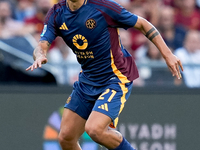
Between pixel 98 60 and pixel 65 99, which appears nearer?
pixel 98 60

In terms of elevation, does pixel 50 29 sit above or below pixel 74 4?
below

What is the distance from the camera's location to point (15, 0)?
362 inches

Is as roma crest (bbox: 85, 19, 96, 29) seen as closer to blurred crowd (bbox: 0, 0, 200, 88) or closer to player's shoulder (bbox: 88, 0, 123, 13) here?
player's shoulder (bbox: 88, 0, 123, 13)

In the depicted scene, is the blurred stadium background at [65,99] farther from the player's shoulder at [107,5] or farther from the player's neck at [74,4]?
the player's shoulder at [107,5]

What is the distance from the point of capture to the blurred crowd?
705 cm

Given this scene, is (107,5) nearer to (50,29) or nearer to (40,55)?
(50,29)

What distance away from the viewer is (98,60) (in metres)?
5.34

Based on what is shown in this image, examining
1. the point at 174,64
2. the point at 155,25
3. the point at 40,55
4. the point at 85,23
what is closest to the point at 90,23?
the point at 85,23

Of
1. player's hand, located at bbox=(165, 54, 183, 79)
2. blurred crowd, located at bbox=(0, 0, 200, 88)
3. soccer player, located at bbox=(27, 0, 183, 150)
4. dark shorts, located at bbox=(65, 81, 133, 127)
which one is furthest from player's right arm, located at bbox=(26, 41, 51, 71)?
blurred crowd, located at bbox=(0, 0, 200, 88)

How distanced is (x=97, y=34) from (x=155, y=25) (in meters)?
3.85

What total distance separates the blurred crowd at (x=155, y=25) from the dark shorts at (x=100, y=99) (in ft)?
5.57

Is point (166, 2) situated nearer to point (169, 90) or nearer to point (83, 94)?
point (169, 90)

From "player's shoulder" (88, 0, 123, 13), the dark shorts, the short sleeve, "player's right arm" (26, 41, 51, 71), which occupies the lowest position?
the dark shorts

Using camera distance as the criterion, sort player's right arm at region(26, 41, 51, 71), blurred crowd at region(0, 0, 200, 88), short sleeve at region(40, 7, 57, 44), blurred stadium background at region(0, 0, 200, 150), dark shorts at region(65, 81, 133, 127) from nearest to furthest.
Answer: player's right arm at region(26, 41, 51, 71)
dark shorts at region(65, 81, 133, 127)
short sleeve at region(40, 7, 57, 44)
blurred stadium background at region(0, 0, 200, 150)
blurred crowd at region(0, 0, 200, 88)
